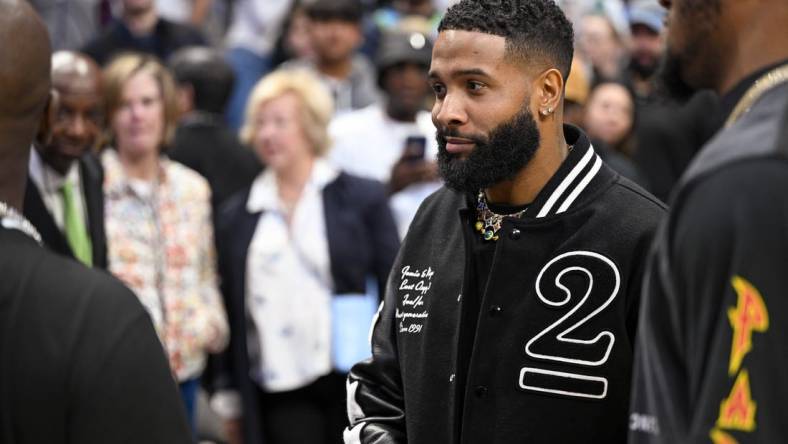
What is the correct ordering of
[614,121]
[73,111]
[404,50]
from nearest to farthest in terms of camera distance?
1. [73,111]
2. [404,50]
3. [614,121]

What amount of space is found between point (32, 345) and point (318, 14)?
6869 millimetres

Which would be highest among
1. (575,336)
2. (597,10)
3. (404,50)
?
(597,10)

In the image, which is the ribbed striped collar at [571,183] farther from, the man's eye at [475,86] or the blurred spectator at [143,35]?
the blurred spectator at [143,35]

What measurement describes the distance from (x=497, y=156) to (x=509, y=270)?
31 cm

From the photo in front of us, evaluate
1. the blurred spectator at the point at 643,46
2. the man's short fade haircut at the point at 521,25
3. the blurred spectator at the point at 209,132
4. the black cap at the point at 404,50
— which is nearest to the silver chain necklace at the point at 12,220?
the man's short fade haircut at the point at 521,25

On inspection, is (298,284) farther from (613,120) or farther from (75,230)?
(613,120)

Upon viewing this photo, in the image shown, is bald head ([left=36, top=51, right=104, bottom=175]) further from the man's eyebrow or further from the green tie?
the man's eyebrow

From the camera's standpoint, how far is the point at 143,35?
9.60 meters

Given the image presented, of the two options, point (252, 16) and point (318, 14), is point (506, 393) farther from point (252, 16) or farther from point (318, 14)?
point (252, 16)

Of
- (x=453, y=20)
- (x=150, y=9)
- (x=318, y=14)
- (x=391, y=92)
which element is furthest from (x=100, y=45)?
→ (x=453, y=20)

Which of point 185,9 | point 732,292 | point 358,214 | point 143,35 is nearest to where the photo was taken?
point 732,292

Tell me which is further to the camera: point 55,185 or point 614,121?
point 614,121

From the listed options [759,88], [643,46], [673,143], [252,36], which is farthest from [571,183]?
[252,36]

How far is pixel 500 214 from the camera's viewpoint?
350cm
